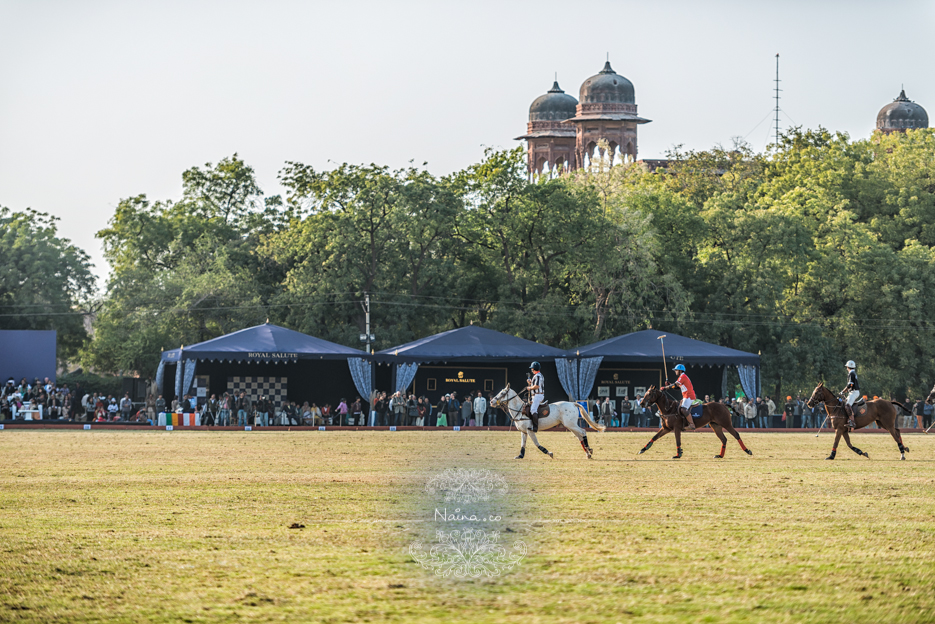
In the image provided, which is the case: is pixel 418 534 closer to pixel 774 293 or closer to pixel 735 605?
pixel 735 605

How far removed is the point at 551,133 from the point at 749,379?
138 feet

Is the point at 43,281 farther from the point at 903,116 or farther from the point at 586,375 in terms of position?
the point at 903,116

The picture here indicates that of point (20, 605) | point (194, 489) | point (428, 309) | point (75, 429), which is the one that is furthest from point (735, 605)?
point (428, 309)

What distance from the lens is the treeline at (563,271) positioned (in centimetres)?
4794

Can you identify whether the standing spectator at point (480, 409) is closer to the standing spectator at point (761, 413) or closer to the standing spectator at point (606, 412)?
the standing spectator at point (606, 412)

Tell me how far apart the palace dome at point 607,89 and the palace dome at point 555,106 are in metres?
4.71

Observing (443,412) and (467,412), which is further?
(443,412)

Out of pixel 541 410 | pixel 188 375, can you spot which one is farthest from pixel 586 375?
pixel 541 410

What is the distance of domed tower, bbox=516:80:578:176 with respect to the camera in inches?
3204

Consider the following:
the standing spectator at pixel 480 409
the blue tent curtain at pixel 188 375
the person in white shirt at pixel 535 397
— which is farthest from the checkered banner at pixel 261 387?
the person in white shirt at pixel 535 397

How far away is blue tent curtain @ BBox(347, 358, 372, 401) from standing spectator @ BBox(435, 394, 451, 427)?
241cm

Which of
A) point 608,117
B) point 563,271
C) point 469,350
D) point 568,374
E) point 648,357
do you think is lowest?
point 568,374

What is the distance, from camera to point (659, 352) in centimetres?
4091

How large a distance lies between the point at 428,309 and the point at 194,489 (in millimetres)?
34888
